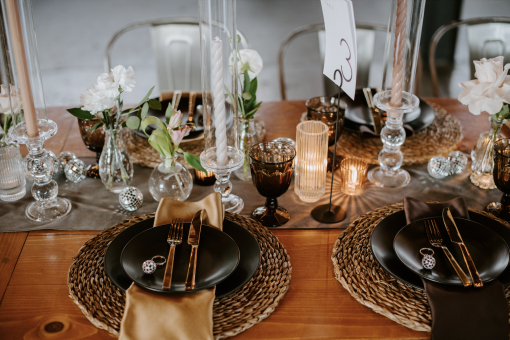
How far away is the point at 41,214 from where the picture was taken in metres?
1.08

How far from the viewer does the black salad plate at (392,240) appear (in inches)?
32.4

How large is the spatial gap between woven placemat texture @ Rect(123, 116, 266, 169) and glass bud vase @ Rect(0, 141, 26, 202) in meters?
0.28

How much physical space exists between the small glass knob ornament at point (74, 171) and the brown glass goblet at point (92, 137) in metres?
0.02

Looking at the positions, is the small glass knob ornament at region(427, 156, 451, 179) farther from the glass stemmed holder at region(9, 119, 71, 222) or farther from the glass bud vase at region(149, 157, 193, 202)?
the glass stemmed holder at region(9, 119, 71, 222)

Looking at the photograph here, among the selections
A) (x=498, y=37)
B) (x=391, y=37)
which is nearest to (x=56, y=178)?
(x=391, y=37)

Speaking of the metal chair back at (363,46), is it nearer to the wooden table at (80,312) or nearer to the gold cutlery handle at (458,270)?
the wooden table at (80,312)

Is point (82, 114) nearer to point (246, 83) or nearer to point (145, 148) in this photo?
point (145, 148)

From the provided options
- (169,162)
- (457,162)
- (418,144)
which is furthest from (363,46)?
(169,162)

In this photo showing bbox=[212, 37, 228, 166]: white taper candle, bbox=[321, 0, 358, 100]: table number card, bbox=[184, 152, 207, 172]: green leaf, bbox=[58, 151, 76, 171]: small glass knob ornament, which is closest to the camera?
bbox=[321, 0, 358, 100]: table number card

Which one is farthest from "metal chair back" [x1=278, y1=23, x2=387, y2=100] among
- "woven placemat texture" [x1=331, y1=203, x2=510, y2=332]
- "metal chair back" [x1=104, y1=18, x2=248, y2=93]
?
"woven placemat texture" [x1=331, y1=203, x2=510, y2=332]

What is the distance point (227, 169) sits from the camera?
3.32ft

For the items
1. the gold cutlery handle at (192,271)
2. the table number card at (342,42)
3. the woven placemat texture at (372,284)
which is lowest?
the woven placemat texture at (372,284)

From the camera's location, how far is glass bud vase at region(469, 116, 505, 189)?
1.17 meters

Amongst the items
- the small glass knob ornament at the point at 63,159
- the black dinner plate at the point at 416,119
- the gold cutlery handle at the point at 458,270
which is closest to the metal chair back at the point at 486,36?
the black dinner plate at the point at 416,119
